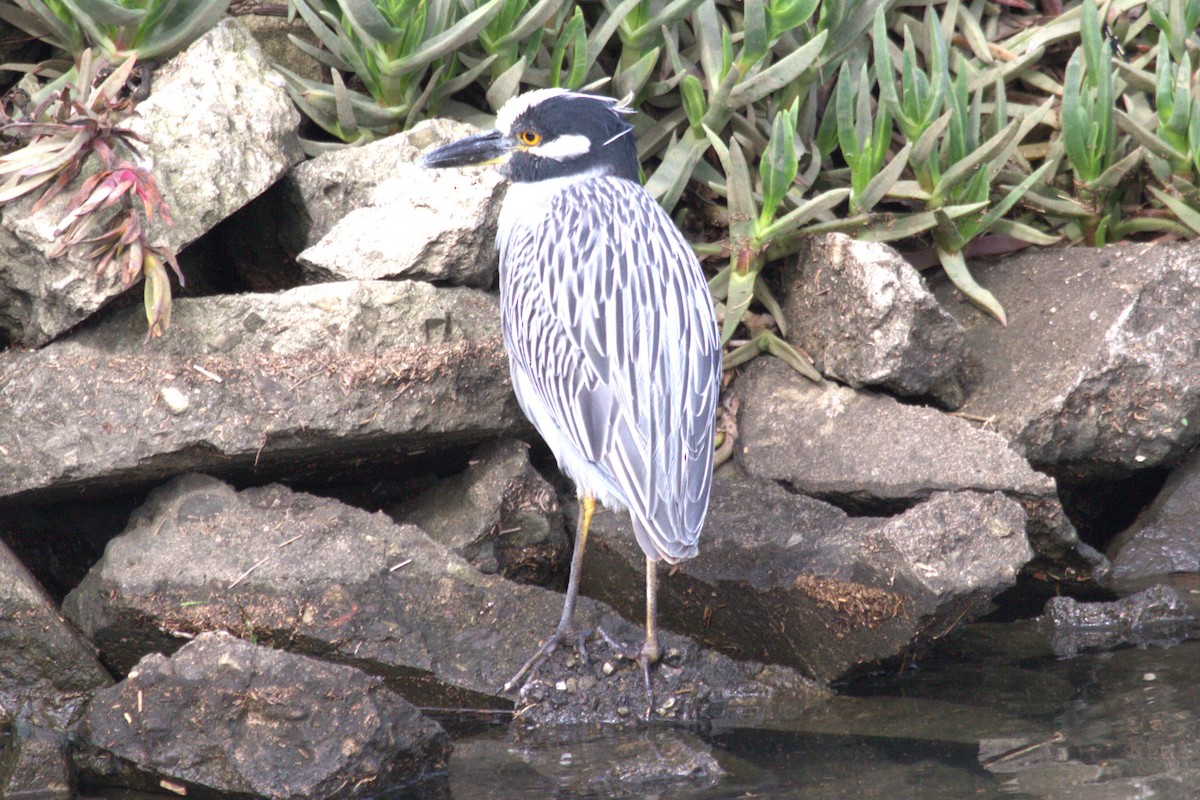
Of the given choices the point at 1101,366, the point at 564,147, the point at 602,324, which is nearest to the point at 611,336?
the point at 602,324

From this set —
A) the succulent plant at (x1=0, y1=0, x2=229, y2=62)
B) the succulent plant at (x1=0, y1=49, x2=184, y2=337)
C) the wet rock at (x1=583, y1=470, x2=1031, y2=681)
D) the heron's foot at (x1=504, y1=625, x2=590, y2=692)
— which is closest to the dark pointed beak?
the succulent plant at (x1=0, y1=49, x2=184, y2=337)

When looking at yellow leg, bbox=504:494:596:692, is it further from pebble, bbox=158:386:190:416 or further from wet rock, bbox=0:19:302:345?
wet rock, bbox=0:19:302:345

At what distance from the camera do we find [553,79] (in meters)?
5.32

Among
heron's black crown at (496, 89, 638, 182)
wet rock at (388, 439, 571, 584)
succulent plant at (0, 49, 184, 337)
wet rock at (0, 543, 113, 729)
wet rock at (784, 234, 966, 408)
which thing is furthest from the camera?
wet rock at (784, 234, 966, 408)

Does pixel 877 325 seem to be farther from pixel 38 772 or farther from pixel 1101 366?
pixel 38 772

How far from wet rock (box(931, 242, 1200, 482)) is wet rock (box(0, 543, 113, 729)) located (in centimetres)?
323

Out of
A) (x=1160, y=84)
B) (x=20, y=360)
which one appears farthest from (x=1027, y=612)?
(x=20, y=360)

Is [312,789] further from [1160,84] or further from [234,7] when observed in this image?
[1160,84]

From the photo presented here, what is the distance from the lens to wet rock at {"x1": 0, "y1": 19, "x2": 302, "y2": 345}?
4.36m

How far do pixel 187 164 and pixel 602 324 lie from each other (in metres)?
1.54

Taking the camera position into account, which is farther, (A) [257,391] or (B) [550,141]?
(B) [550,141]

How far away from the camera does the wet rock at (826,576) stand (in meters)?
3.97

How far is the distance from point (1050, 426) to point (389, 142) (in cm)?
264

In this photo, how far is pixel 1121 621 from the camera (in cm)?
443
